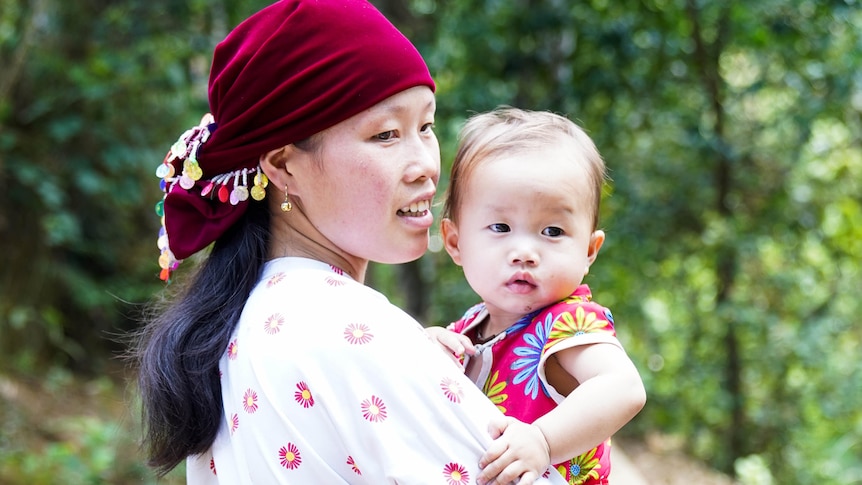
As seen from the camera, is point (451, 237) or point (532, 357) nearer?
point (532, 357)

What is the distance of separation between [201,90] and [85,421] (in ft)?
7.98

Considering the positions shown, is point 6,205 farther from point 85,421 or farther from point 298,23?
point 298,23

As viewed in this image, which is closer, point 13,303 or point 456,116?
point 456,116

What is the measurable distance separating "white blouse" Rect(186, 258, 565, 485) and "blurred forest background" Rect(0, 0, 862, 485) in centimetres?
342

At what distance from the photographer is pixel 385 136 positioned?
1.70 m

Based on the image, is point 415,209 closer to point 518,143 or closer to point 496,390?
point 518,143

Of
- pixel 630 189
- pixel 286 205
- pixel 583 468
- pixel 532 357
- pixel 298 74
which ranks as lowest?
pixel 630 189

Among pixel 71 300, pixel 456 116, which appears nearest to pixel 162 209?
pixel 456 116

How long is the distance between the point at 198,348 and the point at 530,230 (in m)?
0.64

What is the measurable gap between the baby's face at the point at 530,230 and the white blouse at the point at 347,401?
0.81 feet

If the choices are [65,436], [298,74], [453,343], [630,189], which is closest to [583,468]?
[453,343]

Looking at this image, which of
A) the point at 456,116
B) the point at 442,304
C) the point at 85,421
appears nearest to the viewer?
the point at 456,116

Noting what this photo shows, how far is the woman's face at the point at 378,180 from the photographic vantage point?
5.46 ft

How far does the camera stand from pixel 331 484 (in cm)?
147
